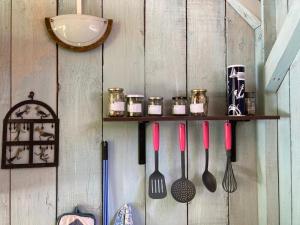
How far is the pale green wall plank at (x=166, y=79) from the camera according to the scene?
3.69 ft

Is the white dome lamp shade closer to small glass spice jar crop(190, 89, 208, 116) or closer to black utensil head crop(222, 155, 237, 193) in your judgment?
small glass spice jar crop(190, 89, 208, 116)

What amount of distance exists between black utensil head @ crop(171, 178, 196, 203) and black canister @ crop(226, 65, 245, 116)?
29 cm

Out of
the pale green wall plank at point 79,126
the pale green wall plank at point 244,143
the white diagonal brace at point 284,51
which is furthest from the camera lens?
the pale green wall plank at point 244,143

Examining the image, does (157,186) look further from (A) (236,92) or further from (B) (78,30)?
(B) (78,30)

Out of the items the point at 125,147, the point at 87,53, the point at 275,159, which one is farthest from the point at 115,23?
the point at 275,159

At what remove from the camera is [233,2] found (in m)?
1.17

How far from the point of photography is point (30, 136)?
3.35 ft

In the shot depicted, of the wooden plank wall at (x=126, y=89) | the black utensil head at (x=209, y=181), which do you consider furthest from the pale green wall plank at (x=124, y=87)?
the black utensil head at (x=209, y=181)

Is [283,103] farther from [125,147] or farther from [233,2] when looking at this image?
[125,147]

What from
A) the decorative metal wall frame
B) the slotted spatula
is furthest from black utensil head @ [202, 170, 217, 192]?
the decorative metal wall frame

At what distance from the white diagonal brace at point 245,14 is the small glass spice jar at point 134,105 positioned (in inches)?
20.4

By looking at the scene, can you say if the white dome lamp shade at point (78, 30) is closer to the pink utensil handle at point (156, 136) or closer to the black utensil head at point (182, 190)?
the pink utensil handle at point (156, 136)

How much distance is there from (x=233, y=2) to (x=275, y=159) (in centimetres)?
61

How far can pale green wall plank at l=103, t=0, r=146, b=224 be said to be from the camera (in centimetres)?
109
